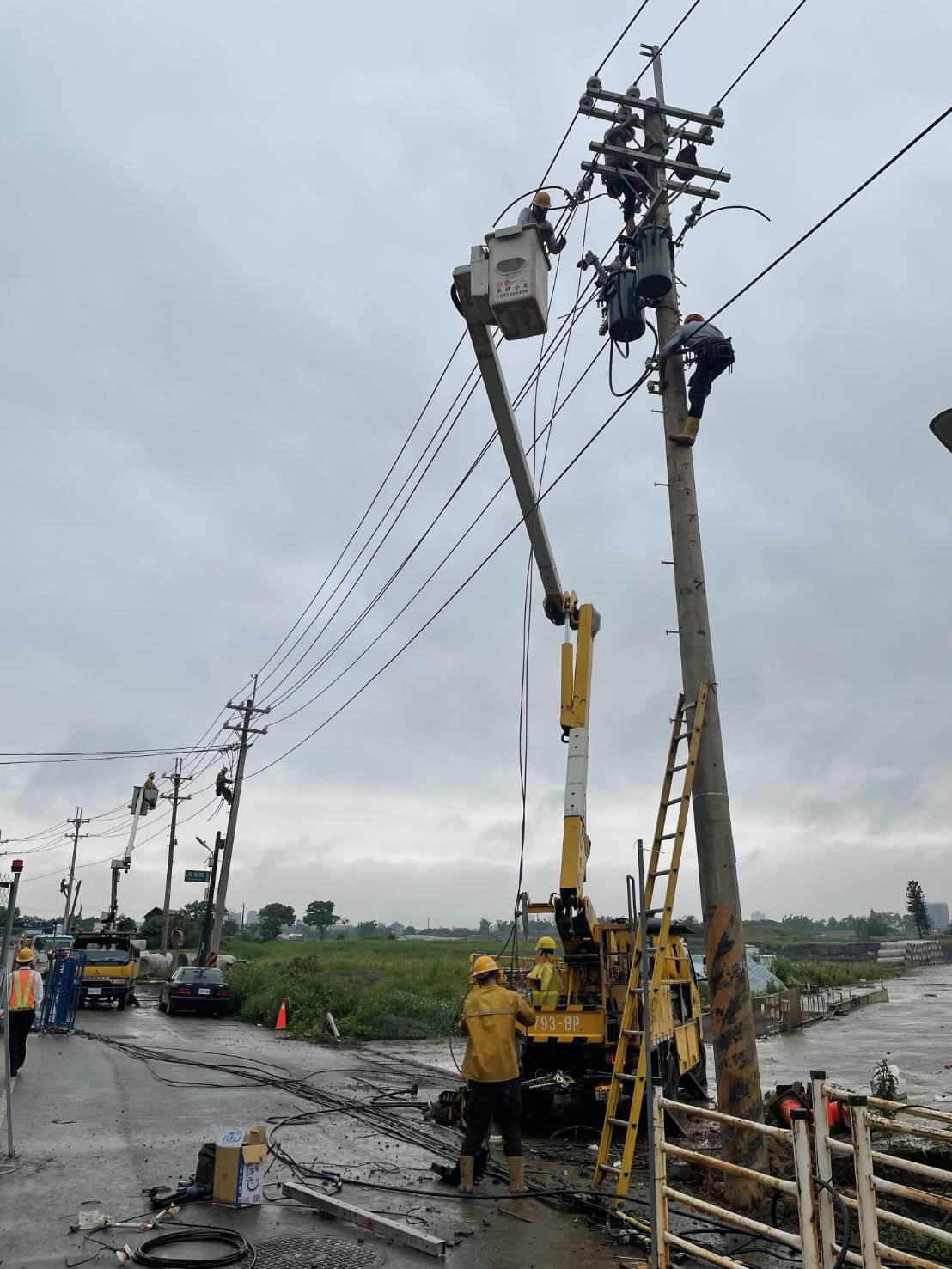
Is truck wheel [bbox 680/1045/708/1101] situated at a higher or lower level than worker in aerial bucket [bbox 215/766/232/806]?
lower

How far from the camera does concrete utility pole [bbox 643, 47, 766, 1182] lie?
718cm

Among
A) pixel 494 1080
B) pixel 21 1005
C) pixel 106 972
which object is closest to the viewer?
pixel 494 1080

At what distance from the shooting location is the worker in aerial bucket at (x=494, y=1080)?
757cm

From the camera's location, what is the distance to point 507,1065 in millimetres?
7641

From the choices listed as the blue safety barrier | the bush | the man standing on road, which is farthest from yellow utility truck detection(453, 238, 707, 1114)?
the blue safety barrier

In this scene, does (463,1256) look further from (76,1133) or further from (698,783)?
(76,1133)

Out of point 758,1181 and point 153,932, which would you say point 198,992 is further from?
point 153,932

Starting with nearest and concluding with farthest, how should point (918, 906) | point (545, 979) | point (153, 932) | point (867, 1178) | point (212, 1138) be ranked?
point (867, 1178)
point (212, 1138)
point (545, 979)
point (153, 932)
point (918, 906)

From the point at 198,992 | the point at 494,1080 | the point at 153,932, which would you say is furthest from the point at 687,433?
the point at 153,932

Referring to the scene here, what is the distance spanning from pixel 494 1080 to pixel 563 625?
610 cm

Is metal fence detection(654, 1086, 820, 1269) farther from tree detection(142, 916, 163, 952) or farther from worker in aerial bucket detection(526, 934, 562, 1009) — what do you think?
tree detection(142, 916, 163, 952)

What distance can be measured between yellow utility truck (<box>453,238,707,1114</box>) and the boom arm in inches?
0.5

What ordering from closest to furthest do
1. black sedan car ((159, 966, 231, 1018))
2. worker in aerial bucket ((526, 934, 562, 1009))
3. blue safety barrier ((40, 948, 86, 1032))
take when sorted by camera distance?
worker in aerial bucket ((526, 934, 562, 1009)), blue safety barrier ((40, 948, 86, 1032)), black sedan car ((159, 966, 231, 1018))

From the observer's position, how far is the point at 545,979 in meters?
10.5
